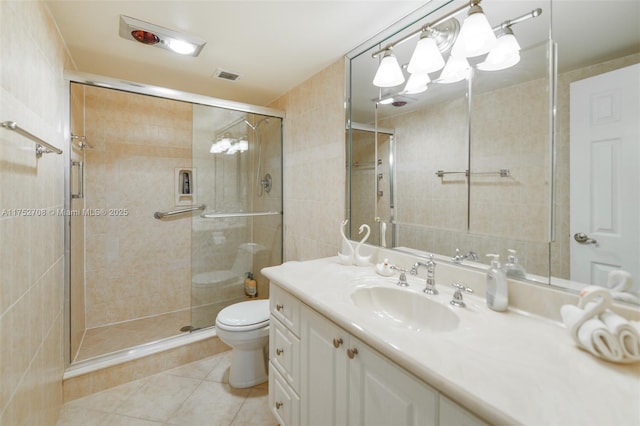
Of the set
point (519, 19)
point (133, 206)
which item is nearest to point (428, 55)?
point (519, 19)

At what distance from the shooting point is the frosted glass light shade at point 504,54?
112 cm

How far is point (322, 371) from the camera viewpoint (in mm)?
1116

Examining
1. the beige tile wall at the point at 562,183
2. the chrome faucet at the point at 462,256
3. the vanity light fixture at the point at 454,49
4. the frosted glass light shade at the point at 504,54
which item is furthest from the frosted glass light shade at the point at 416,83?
the chrome faucet at the point at 462,256

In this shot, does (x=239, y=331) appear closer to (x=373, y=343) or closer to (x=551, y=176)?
(x=373, y=343)

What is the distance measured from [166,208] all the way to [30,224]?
165 centimetres

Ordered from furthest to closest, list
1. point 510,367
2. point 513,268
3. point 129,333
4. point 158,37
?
point 129,333 → point 158,37 → point 513,268 → point 510,367

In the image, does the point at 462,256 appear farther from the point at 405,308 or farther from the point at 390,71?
the point at 390,71

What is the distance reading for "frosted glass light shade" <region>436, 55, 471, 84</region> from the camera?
1274 mm

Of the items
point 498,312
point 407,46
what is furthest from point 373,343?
point 407,46

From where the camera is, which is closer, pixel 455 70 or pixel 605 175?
pixel 605 175

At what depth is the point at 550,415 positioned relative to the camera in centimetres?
55

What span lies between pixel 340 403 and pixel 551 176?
1109mm

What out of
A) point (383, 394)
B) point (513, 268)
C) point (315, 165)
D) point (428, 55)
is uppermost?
point (428, 55)

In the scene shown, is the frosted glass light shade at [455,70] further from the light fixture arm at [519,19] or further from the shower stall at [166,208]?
the shower stall at [166,208]
